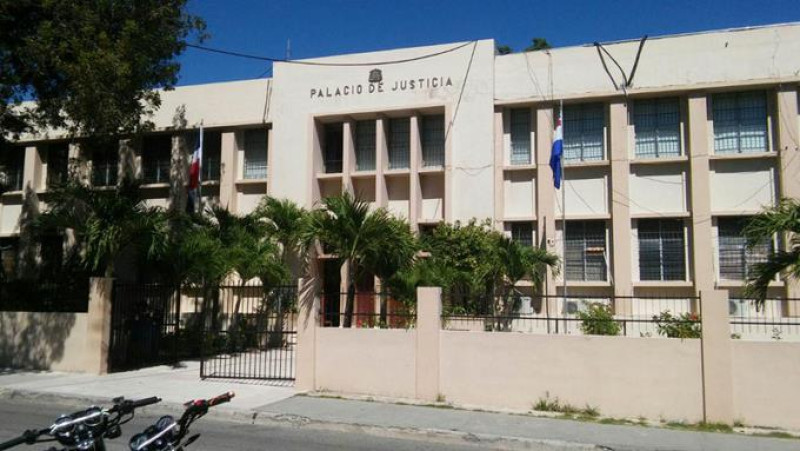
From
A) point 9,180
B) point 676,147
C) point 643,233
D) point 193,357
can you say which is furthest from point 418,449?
point 9,180

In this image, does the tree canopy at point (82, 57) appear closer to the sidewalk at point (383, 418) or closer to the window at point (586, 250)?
the sidewalk at point (383, 418)

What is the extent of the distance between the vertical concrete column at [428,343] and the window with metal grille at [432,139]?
896 cm

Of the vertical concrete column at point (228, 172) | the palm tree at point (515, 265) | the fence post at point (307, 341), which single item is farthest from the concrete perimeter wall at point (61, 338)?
the palm tree at point (515, 265)

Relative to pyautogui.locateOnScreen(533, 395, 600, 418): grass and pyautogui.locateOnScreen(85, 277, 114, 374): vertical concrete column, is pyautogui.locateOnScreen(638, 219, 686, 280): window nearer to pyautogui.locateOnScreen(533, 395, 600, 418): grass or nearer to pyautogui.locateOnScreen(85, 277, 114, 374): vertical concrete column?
pyautogui.locateOnScreen(533, 395, 600, 418): grass

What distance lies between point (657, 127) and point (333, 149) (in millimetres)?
9875

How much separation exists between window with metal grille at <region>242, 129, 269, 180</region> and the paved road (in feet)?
40.7

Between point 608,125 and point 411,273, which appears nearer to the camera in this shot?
point 411,273

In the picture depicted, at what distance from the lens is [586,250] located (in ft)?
61.0

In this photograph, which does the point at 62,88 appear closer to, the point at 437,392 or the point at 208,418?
the point at 208,418

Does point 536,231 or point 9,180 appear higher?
point 9,180

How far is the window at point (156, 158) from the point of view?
23.2 metres

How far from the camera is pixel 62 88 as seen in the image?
1692 cm

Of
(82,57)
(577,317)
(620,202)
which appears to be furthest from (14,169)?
(577,317)

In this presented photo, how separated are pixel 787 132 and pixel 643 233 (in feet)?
14.3
